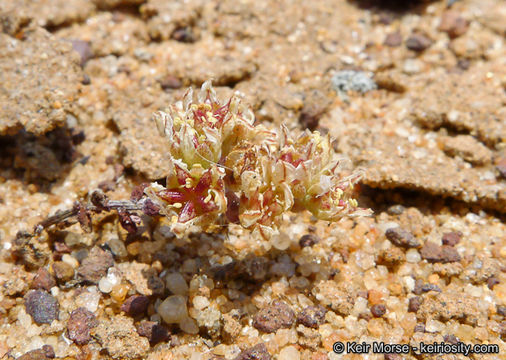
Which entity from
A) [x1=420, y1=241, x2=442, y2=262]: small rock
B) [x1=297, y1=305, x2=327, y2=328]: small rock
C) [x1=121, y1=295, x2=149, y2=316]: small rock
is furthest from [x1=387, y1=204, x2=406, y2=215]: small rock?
[x1=121, y1=295, x2=149, y2=316]: small rock

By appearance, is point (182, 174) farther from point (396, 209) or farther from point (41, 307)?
point (396, 209)

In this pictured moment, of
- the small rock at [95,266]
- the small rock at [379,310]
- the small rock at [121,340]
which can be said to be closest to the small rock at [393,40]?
the small rock at [379,310]

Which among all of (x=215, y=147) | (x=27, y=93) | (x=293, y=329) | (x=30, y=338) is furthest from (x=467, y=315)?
(x=27, y=93)

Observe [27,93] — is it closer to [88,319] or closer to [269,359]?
[88,319]

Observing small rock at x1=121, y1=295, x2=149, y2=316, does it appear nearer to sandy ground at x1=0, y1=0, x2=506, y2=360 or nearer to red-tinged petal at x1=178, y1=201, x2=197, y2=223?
sandy ground at x1=0, y1=0, x2=506, y2=360

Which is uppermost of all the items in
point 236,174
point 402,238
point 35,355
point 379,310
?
point 236,174

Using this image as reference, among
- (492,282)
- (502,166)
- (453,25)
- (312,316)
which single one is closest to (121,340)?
(312,316)
